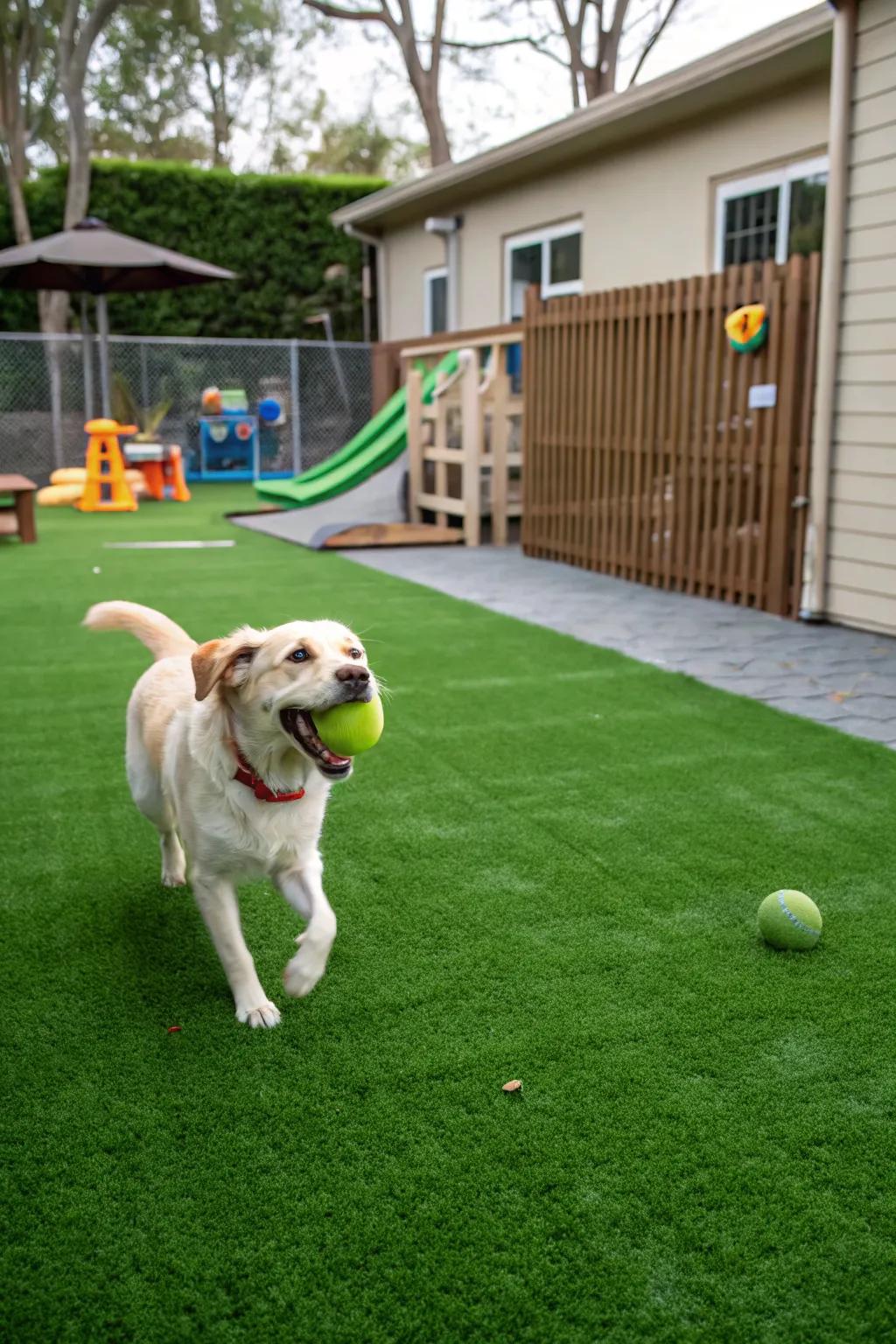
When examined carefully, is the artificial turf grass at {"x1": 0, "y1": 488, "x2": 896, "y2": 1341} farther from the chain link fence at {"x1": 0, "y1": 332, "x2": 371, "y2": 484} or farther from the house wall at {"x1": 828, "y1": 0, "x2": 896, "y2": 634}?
the chain link fence at {"x1": 0, "y1": 332, "x2": 371, "y2": 484}

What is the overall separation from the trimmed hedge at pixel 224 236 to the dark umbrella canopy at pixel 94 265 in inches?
160

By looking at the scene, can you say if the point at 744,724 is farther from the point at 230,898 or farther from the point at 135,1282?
the point at 135,1282

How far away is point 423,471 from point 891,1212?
11.3 m

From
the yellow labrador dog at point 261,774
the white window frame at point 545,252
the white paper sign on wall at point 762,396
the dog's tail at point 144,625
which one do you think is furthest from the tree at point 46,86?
the yellow labrador dog at point 261,774

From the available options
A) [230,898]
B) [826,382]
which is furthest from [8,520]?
[230,898]

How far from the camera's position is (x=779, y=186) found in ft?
34.7

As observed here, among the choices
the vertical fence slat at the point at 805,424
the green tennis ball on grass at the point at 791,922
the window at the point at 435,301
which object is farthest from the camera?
the window at the point at 435,301

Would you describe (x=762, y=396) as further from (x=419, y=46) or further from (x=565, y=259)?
(x=419, y=46)

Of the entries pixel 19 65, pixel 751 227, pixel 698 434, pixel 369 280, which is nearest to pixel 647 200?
pixel 751 227

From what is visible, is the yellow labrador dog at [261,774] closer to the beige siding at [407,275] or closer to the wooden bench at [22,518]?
the wooden bench at [22,518]

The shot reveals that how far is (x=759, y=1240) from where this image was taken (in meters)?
2.04

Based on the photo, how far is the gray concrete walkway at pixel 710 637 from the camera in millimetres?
A: 5766

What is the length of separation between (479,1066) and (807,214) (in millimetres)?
9683

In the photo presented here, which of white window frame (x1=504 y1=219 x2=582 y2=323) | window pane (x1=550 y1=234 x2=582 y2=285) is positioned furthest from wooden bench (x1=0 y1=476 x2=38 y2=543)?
window pane (x1=550 y1=234 x2=582 y2=285)
